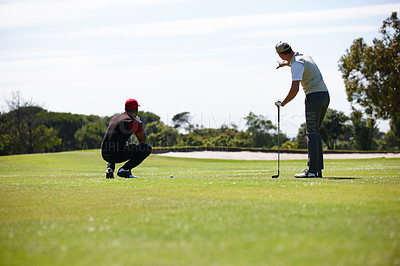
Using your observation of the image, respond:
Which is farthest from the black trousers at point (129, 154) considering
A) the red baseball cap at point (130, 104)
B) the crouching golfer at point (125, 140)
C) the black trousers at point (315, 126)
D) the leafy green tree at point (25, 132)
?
the leafy green tree at point (25, 132)

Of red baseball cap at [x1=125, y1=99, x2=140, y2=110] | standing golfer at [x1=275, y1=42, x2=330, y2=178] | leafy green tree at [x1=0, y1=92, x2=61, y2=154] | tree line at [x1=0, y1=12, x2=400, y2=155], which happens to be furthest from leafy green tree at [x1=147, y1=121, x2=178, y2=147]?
standing golfer at [x1=275, y1=42, x2=330, y2=178]

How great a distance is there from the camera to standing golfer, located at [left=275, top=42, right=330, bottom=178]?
1158cm

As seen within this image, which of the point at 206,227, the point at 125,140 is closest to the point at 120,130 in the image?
the point at 125,140

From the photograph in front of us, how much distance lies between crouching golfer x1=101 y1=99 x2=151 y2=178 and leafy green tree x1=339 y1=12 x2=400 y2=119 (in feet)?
123

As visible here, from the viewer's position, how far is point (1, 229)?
17.6 ft

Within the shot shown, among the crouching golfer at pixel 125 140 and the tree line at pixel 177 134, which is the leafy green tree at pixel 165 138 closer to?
the tree line at pixel 177 134

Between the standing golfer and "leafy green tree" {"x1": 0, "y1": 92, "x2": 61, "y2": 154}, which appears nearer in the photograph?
the standing golfer

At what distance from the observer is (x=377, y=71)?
46594 millimetres

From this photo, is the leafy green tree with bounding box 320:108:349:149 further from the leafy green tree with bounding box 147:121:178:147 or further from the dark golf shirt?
the dark golf shirt

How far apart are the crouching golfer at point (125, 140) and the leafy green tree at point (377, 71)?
123 feet

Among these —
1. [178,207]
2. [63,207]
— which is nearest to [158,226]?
[178,207]

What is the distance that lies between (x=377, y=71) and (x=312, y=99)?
38191 mm

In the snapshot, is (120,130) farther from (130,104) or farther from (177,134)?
(177,134)

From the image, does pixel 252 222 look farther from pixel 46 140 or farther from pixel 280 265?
pixel 46 140
